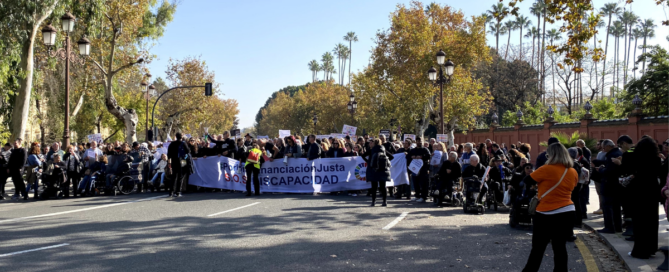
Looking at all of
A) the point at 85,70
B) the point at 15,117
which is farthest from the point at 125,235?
the point at 85,70

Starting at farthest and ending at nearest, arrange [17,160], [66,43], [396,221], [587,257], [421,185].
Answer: [66,43] → [17,160] → [421,185] → [396,221] → [587,257]

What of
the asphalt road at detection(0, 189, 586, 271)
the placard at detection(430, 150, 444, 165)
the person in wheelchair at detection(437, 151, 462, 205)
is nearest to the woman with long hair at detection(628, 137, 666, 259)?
the asphalt road at detection(0, 189, 586, 271)

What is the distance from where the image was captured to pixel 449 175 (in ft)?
42.8

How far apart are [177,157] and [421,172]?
270 inches

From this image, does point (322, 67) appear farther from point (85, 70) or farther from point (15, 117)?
point (15, 117)

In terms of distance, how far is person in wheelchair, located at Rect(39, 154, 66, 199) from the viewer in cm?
1523

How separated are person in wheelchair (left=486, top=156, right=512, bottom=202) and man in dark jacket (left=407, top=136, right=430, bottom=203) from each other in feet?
7.36

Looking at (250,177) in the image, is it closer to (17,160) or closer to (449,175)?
(449,175)

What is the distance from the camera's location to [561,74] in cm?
5847

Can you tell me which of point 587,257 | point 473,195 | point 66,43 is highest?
point 66,43

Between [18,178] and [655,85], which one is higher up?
[655,85]

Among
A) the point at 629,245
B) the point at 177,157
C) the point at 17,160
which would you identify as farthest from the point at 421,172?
the point at 17,160

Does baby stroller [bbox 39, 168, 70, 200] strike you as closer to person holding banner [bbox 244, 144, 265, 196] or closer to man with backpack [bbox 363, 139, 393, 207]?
person holding banner [bbox 244, 144, 265, 196]

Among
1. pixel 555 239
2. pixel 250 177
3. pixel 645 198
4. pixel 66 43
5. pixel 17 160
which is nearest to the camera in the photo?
pixel 555 239
